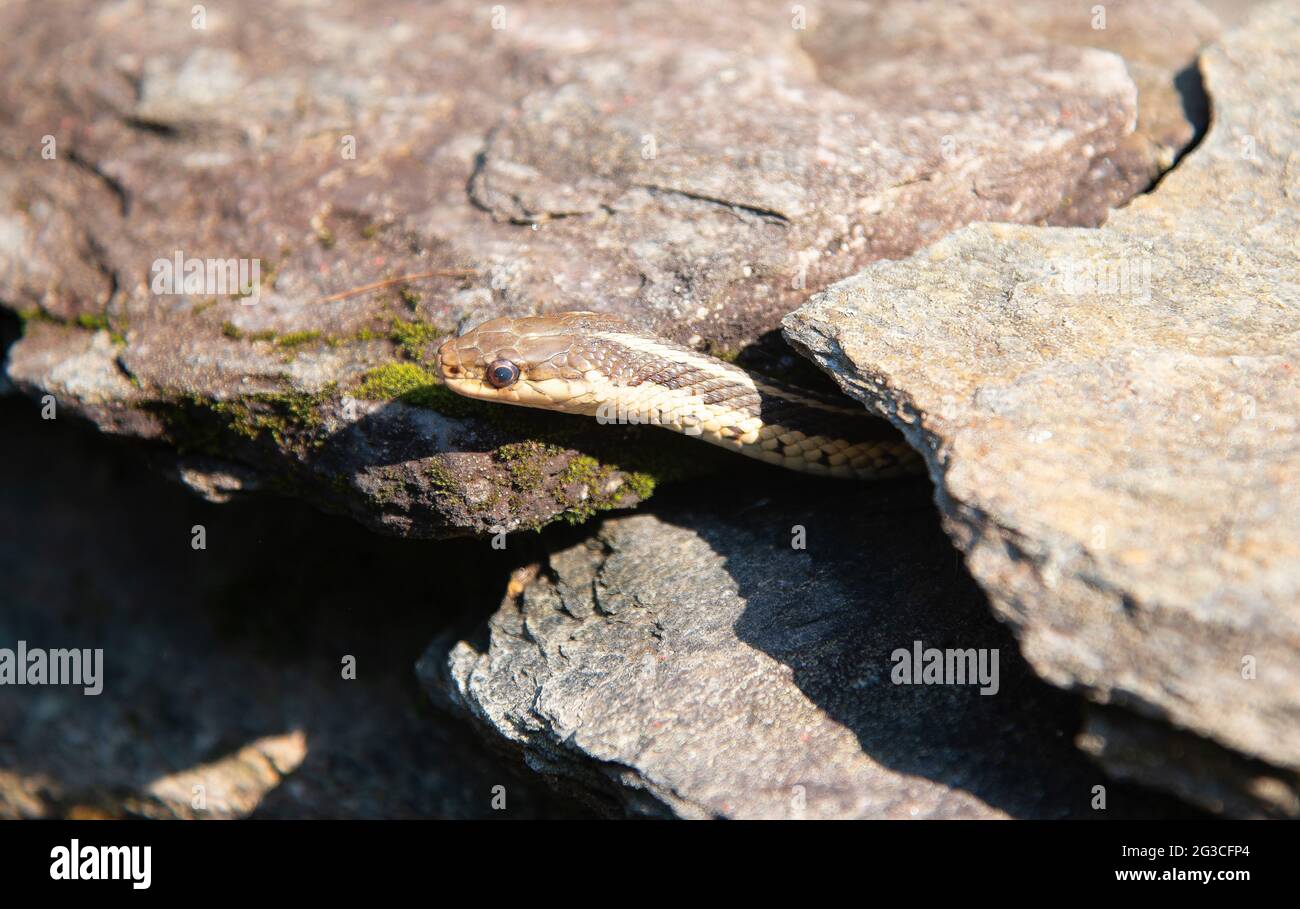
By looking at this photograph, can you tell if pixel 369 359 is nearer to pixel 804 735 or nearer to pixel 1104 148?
pixel 804 735

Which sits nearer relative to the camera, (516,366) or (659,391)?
(516,366)

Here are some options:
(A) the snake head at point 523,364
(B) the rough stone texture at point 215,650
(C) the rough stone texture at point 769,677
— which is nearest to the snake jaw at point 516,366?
(A) the snake head at point 523,364

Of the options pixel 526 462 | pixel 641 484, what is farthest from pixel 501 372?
pixel 641 484

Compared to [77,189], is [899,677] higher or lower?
lower

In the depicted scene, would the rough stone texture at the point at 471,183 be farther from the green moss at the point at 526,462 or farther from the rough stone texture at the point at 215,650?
the rough stone texture at the point at 215,650

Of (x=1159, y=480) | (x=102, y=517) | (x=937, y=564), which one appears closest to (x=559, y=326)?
(x=937, y=564)

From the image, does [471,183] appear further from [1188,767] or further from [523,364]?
[1188,767]

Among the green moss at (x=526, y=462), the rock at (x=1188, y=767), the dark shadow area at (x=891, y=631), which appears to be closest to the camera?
the rock at (x=1188, y=767)
